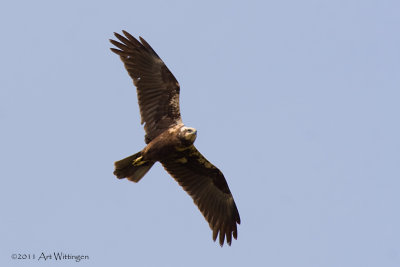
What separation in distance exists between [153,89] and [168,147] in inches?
57.4

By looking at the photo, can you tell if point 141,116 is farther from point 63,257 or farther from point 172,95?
point 63,257

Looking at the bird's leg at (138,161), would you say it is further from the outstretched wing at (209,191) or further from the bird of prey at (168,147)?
the outstretched wing at (209,191)

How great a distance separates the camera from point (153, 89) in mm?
11625

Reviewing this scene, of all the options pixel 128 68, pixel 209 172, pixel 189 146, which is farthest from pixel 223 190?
pixel 128 68

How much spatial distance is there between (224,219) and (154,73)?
4.04m

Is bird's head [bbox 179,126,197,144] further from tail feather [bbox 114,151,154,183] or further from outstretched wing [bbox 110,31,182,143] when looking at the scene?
tail feather [bbox 114,151,154,183]

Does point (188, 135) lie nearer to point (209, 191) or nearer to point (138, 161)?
point (138, 161)

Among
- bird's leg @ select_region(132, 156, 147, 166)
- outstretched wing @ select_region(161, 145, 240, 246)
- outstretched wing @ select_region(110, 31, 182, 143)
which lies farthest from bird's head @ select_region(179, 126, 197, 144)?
outstretched wing @ select_region(161, 145, 240, 246)

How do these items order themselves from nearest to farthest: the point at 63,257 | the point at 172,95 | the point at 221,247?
1. the point at 63,257
2. the point at 172,95
3. the point at 221,247

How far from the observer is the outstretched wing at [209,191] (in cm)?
1222

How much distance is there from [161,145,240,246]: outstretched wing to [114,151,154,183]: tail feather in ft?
2.40

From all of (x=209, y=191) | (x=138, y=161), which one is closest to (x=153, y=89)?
(x=138, y=161)

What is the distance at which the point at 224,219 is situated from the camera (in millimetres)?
12586

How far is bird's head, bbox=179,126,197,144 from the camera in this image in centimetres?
1083
